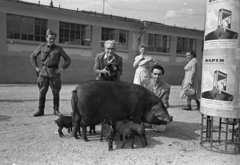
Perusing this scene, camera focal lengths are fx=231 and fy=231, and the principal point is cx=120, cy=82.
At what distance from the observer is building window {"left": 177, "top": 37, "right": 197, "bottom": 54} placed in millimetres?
26000

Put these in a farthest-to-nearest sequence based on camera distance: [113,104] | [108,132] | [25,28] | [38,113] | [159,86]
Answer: [25,28]
[38,113]
[159,86]
[113,104]
[108,132]

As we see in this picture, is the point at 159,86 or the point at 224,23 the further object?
the point at 159,86

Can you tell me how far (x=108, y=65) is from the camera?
520 cm

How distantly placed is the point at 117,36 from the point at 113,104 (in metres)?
18.0

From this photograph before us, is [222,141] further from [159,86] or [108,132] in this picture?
[108,132]

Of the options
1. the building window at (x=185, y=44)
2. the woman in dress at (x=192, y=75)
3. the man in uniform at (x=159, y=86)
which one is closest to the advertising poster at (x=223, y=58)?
the man in uniform at (x=159, y=86)

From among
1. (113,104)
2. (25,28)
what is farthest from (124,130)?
(25,28)

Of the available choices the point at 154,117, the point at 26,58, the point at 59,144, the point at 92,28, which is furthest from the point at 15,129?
the point at 92,28

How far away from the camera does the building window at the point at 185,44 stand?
26.0 meters

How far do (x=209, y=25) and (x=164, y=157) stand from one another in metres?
2.36

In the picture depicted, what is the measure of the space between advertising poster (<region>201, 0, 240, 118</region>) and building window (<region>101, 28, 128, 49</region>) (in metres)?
17.6

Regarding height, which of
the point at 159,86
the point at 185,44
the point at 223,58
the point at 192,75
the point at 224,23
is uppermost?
the point at 185,44

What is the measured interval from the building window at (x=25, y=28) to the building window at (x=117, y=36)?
5.39 m

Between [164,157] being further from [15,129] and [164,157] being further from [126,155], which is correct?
[15,129]
